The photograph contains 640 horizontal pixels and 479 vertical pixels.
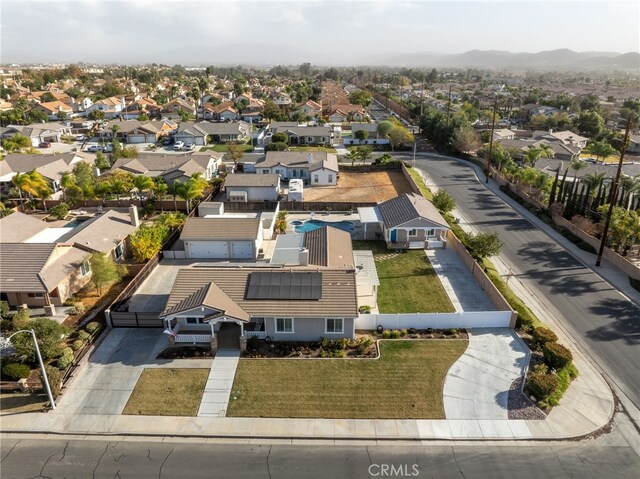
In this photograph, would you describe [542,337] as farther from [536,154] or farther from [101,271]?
[536,154]

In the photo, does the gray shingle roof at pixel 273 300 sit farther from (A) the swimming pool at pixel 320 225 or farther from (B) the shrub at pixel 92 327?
(A) the swimming pool at pixel 320 225

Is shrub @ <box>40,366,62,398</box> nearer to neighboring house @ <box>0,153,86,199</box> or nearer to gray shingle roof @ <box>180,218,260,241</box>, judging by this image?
gray shingle roof @ <box>180,218,260,241</box>

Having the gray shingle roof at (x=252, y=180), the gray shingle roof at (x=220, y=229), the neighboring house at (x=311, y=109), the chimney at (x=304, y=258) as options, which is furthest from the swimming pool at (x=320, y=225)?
the neighboring house at (x=311, y=109)

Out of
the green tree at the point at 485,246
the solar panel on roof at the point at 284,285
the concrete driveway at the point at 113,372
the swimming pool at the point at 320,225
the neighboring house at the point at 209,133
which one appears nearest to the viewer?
the concrete driveway at the point at 113,372

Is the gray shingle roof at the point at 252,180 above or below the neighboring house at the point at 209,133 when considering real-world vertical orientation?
below

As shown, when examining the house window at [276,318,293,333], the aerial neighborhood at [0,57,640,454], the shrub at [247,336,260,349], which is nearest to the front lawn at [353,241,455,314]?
Result: the aerial neighborhood at [0,57,640,454]

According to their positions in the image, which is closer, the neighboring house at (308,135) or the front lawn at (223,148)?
the front lawn at (223,148)

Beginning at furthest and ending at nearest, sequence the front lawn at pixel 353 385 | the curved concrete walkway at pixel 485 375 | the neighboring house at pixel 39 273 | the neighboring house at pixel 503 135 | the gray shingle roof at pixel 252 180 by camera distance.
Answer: the neighboring house at pixel 503 135, the gray shingle roof at pixel 252 180, the neighboring house at pixel 39 273, the curved concrete walkway at pixel 485 375, the front lawn at pixel 353 385

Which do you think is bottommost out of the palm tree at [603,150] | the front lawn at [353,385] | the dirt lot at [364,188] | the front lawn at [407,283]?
the front lawn at [353,385]
